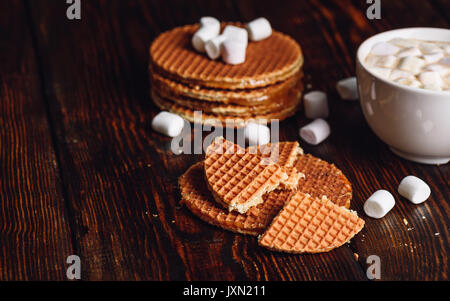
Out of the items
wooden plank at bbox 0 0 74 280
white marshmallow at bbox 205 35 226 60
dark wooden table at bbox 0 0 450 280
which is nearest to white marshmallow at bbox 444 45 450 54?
dark wooden table at bbox 0 0 450 280

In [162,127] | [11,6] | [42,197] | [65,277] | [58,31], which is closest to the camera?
[65,277]

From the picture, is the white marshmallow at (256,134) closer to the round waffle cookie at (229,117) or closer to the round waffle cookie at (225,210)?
the round waffle cookie at (229,117)

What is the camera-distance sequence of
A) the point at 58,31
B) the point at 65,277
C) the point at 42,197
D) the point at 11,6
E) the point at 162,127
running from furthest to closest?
the point at 11,6 → the point at 58,31 → the point at 162,127 → the point at 42,197 → the point at 65,277

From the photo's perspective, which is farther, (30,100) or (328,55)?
(328,55)

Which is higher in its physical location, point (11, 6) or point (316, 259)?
point (11, 6)

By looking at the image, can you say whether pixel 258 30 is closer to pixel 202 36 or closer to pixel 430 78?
pixel 202 36

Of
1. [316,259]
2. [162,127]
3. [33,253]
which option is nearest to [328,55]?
[162,127]

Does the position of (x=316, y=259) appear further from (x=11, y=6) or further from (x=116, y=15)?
(x=11, y=6)
